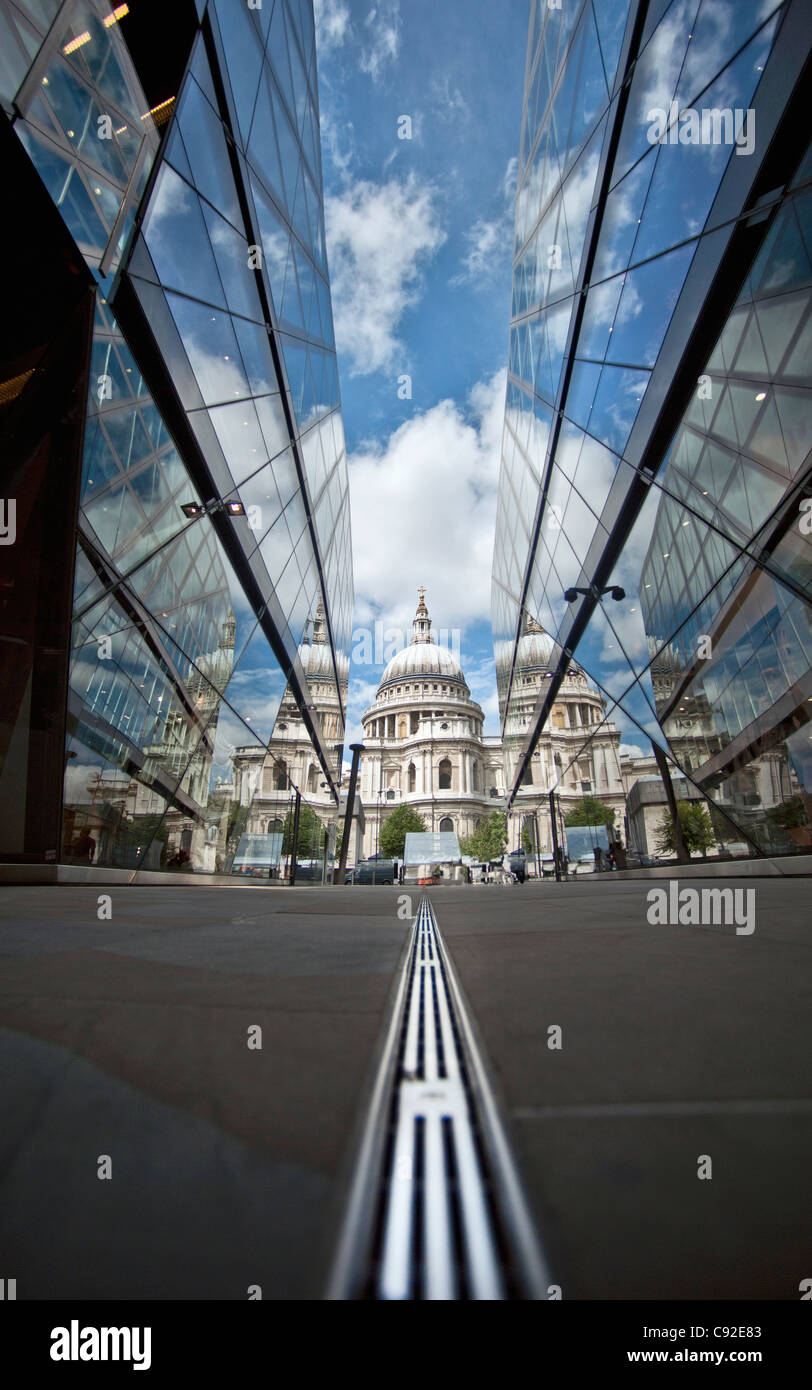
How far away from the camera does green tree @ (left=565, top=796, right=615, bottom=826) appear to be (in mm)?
14629

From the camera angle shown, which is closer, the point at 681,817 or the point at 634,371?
the point at 634,371

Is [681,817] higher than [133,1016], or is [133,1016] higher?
[681,817]

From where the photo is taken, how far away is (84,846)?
24.9ft

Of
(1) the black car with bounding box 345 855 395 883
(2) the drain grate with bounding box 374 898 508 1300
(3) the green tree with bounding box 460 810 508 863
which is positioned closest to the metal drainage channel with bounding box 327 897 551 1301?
(2) the drain grate with bounding box 374 898 508 1300

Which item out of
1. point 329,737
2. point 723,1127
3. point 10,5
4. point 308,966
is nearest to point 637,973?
point 308,966

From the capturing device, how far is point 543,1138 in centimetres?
61

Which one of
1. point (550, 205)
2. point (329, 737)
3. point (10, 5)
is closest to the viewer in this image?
point (10, 5)

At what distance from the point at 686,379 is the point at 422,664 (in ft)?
305

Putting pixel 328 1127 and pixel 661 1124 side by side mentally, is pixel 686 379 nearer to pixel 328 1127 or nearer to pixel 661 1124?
pixel 661 1124

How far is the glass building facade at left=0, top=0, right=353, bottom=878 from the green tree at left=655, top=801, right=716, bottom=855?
8.44 m

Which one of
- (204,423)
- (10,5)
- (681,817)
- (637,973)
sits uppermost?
(204,423)

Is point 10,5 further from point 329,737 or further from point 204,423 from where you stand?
point 329,737

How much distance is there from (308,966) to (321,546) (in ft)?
62.2

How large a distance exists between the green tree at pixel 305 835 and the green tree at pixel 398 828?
166 feet
